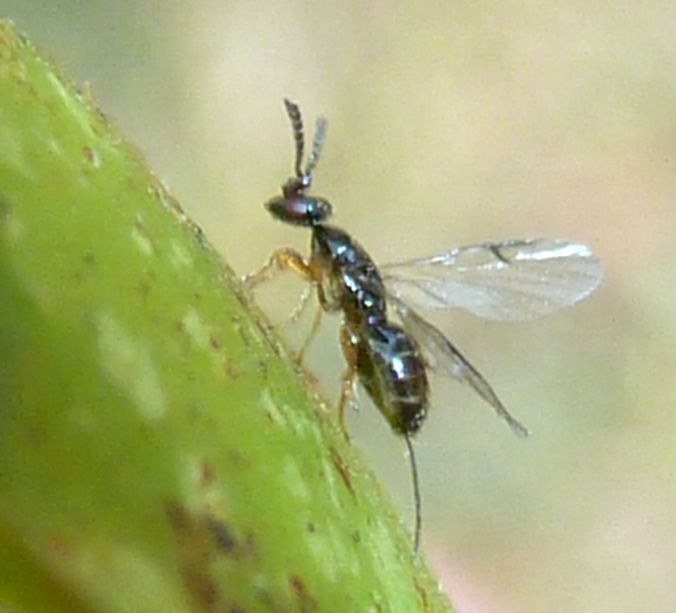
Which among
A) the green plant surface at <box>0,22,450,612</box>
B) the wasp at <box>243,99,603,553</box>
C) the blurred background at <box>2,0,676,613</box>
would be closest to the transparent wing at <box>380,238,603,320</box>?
the wasp at <box>243,99,603,553</box>

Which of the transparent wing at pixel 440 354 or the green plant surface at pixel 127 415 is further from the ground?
the transparent wing at pixel 440 354

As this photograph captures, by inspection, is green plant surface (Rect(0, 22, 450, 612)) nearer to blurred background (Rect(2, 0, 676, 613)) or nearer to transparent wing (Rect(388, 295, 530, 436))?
transparent wing (Rect(388, 295, 530, 436))

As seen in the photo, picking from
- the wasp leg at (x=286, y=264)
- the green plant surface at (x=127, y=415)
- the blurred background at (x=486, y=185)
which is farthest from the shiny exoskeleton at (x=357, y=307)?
the blurred background at (x=486, y=185)

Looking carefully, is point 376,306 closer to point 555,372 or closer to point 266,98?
point 555,372

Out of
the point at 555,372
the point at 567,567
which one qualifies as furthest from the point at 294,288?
the point at 567,567

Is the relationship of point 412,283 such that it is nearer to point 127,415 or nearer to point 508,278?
point 508,278

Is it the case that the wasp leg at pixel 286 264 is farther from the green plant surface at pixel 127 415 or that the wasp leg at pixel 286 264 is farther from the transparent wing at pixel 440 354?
the green plant surface at pixel 127 415

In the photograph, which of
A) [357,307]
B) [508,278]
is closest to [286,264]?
[357,307]
